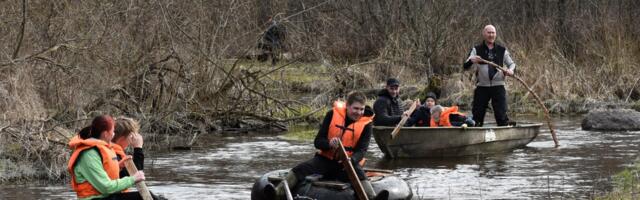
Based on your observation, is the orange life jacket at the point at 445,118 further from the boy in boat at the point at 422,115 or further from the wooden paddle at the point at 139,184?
the wooden paddle at the point at 139,184

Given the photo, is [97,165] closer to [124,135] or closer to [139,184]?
[139,184]

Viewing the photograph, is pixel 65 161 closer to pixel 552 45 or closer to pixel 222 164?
pixel 222 164

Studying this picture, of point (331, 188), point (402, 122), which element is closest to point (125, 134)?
point (331, 188)

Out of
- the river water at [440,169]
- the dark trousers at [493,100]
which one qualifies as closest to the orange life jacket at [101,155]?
the river water at [440,169]

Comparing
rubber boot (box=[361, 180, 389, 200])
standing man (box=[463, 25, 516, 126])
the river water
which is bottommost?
the river water

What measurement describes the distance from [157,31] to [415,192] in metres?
6.50

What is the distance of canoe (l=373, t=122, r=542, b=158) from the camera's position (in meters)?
15.5

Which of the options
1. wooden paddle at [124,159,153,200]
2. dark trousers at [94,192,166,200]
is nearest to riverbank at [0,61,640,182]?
dark trousers at [94,192,166,200]

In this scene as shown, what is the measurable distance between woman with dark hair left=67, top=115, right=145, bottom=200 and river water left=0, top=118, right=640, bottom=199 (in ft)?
14.9

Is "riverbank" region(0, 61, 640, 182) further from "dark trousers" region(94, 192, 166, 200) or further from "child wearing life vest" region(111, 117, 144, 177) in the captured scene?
"dark trousers" region(94, 192, 166, 200)

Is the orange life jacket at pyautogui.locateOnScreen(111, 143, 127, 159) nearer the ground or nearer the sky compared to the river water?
nearer the sky

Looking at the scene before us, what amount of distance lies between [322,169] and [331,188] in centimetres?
41

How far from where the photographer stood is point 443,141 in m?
15.8

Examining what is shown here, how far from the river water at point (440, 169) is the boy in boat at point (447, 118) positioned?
0.52 m
